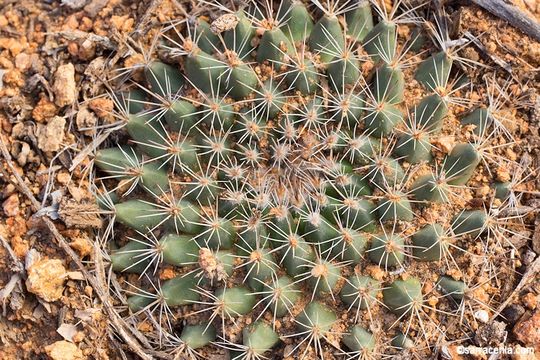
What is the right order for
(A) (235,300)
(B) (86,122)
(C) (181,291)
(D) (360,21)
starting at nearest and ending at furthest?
(A) (235,300) < (C) (181,291) < (D) (360,21) < (B) (86,122)

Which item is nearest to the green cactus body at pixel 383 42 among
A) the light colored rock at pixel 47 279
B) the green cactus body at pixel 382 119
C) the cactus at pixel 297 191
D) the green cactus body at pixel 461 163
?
the cactus at pixel 297 191

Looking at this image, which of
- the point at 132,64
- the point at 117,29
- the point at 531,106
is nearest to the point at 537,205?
the point at 531,106

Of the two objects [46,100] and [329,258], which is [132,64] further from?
[329,258]

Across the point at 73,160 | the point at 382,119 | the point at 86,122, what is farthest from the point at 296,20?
the point at 73,160

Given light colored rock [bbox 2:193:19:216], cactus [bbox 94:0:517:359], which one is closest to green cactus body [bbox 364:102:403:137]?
cactus [bbox 94:0:517:359]

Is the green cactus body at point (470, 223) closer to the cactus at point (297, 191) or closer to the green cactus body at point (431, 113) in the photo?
the cactus at point (297, 191)

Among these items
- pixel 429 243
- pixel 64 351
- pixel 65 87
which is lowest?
pixel 64 351

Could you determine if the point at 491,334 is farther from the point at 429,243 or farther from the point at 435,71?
the point at 435,71
